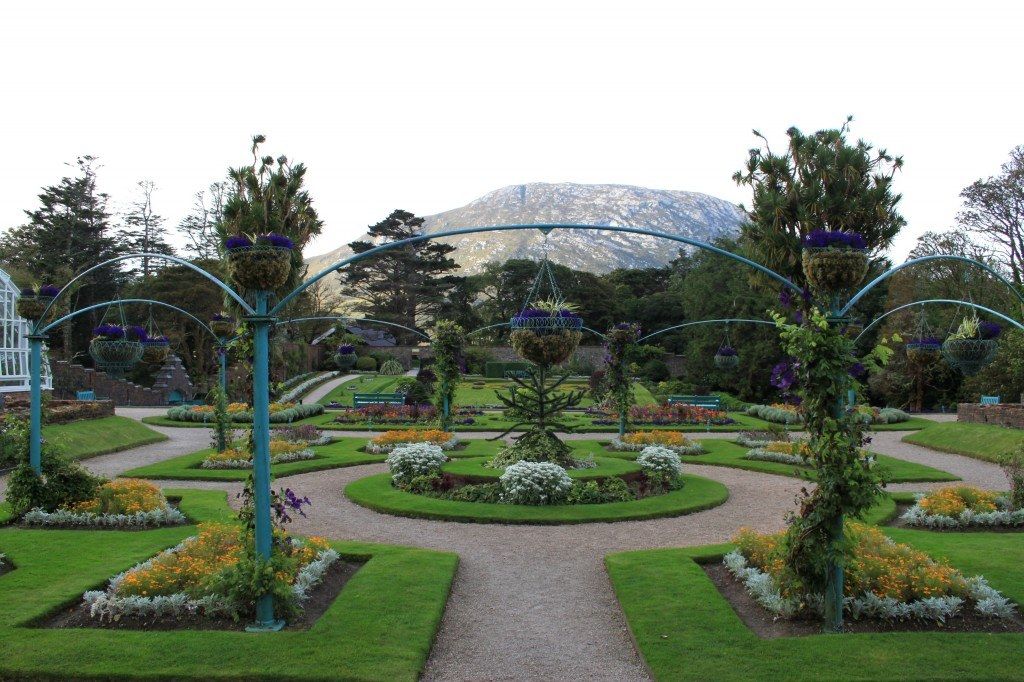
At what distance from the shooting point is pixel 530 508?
1302cm

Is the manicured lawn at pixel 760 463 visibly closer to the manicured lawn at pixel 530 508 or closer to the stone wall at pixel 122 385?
the manicured lawn at pixel 530 508

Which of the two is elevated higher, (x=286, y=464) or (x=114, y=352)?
(x=114, y=352)

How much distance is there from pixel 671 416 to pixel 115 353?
72.5 feet

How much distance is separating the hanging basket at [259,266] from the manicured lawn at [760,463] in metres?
12.1

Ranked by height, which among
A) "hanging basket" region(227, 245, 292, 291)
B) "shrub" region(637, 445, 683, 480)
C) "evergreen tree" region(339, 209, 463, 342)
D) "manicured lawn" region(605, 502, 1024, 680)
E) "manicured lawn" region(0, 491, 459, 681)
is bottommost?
"manicured lawn" region(605, 502, 1024, 680)

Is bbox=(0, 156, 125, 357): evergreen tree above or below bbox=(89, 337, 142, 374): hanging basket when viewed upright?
above

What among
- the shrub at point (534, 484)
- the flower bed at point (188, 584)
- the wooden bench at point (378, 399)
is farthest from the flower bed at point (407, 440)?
the flower bed at point (188, 584)

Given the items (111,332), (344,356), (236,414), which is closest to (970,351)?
(111,332)

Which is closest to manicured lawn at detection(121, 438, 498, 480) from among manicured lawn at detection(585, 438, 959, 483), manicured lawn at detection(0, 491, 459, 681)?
manicured lawn at detection(585, 438, 959, 483)

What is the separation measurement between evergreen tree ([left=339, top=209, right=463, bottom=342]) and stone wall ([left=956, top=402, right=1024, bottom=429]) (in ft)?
149

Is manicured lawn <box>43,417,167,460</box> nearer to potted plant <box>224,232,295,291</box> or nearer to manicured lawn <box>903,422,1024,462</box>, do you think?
potted plant <box>224,232,295,291</box>

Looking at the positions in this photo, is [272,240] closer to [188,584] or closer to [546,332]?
[188,584]

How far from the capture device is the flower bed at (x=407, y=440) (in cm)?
2072

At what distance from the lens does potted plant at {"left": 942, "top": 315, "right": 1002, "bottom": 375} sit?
11062 mm
